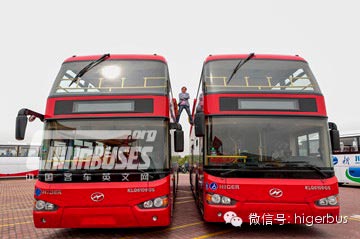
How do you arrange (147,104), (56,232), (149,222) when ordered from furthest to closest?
1. (56,232)
2. (147,104)
3. (149,222)

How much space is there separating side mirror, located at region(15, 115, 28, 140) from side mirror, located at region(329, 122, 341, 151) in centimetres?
635

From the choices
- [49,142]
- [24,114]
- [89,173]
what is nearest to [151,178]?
[89,173]

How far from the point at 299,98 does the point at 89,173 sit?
4.62m

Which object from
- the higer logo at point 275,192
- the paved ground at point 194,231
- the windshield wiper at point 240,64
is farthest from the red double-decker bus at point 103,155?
the higer logo at point 275,192

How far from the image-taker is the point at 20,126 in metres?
5.16

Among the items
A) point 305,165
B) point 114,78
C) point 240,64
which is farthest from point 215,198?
point 114,78

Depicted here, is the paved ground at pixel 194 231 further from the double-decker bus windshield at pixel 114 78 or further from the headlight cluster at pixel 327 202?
the double-decker bus windshield at pixel 114 78

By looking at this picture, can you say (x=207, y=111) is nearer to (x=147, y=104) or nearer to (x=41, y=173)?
(x=147, y=104)

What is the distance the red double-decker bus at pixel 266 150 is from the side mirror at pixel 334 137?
0.02 metres

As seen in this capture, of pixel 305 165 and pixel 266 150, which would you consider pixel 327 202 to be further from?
pixel 266 150

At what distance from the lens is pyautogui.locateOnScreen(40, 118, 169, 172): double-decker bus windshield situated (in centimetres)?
530

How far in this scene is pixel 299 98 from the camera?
583cm

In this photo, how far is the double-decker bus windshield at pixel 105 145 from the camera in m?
5.30

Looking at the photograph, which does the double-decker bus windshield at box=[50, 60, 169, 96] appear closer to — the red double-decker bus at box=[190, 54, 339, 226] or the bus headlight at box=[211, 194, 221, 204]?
the red double-decker bus at box=[190, 54, 339, 226]
